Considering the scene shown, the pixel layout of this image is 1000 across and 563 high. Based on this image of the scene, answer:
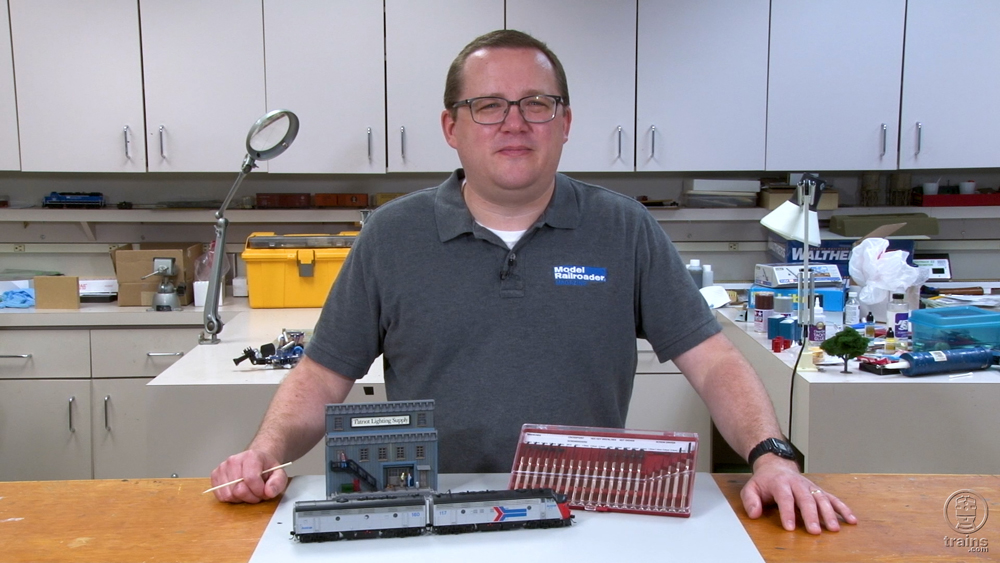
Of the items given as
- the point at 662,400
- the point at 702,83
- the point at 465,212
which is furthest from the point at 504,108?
the point at 702,83

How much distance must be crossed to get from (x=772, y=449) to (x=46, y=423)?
108 inches

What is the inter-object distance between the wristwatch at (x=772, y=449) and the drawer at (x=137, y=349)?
2304mm

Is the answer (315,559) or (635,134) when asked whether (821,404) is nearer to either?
(315,559)

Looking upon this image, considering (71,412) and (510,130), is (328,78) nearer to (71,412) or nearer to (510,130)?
(71,412)

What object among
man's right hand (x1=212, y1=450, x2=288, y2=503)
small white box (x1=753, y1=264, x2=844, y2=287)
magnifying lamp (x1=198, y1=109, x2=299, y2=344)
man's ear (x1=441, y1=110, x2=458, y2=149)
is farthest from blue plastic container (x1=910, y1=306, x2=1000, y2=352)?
magnifying lamp (x1=198, y1=109, x2=299, y2=344)

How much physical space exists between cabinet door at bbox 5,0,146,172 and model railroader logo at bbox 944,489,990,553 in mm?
2939

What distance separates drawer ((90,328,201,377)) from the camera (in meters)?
2.92

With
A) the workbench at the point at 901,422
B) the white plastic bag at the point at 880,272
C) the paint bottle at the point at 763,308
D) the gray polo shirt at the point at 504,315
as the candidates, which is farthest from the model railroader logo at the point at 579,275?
the white plastic bag at the point at 880,272

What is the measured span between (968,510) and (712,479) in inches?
12.4

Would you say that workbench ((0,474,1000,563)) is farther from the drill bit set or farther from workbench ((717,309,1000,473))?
workbench ((717,309,1000,473))

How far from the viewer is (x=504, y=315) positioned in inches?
52.8

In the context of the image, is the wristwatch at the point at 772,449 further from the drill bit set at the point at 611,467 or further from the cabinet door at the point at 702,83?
the cabinet door at the point at 702,83

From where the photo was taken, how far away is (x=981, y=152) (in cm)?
317

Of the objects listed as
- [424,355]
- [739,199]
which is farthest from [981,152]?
[424,355]
